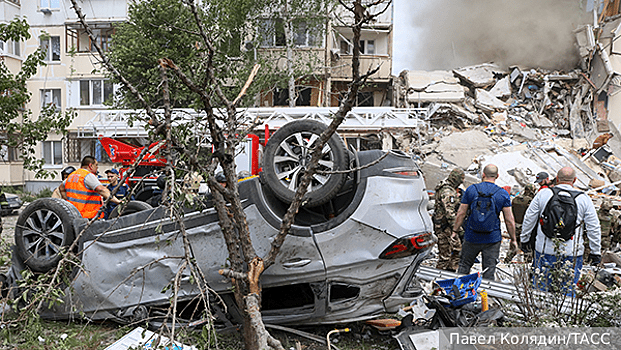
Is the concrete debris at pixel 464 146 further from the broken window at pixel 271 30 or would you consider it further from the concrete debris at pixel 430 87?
the broken window at pixel 271 30

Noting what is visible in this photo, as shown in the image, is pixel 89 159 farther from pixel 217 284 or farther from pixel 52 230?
pixel 217 284

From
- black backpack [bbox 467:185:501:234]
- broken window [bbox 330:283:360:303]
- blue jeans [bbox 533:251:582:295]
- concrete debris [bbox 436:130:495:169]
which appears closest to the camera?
blue jeans [bbox 533:251:582:295]

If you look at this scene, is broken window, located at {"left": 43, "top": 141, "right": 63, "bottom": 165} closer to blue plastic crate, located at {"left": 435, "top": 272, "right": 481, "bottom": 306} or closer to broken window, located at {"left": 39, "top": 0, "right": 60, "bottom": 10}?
broken window, located at {"left": 39, "top": 0, "right": 60, "bottom": 10}

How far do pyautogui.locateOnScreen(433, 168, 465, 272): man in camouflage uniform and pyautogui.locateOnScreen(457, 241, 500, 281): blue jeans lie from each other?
4.30 feet

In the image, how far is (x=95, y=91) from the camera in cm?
2291

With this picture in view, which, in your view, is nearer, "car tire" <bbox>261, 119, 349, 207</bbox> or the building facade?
"car tire" <bbox>261, 119, 349, 207</bbox>

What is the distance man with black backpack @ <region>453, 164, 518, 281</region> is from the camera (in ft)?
16.9

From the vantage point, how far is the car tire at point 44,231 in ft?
13.5

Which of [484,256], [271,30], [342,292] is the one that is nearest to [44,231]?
[342,292]

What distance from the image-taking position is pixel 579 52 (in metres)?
22.5

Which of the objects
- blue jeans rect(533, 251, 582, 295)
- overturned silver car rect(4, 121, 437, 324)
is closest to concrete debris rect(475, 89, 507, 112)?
blue jeans rect(533, 251, 582, 295)

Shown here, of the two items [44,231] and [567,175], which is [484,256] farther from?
[44,231]

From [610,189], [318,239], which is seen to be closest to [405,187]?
[318,239]

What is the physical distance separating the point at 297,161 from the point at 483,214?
255cm
